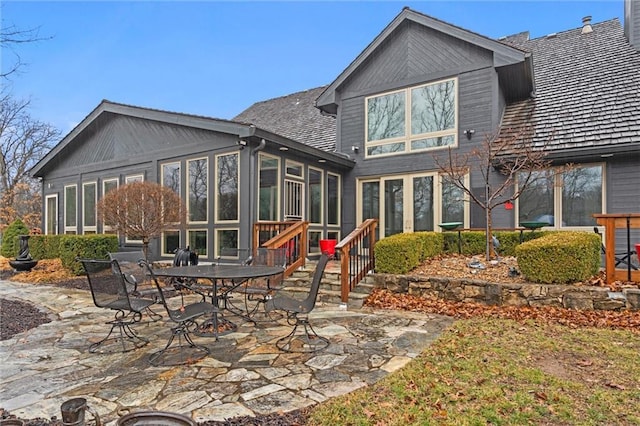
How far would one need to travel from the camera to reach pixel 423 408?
2650mm

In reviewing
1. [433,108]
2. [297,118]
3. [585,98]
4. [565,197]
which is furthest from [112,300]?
[297,118]

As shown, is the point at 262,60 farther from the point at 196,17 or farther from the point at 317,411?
the point at 317,411

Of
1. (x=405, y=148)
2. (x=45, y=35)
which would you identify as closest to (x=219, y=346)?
(x=45, y=35)

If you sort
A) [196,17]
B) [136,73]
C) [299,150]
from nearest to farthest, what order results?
→ [299,150]
[196,17]
[136,73]

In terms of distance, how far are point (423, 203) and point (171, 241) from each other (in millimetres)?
6413


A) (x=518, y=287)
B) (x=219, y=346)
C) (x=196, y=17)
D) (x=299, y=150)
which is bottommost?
(x=219, y=346)

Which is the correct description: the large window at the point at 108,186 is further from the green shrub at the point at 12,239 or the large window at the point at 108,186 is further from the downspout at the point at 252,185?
the downspout at the point at 252,185

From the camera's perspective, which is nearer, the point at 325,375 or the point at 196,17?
the point at 325,375

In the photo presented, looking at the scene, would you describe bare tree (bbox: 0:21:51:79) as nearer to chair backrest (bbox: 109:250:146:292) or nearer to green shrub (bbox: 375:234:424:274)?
chair backrest (bbox: 109:250:146:292)

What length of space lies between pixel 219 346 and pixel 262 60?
602 inches

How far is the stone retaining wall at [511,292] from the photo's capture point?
197 inches

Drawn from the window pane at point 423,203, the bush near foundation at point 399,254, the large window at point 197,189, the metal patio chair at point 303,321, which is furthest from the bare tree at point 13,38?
the window pane at point 423,203

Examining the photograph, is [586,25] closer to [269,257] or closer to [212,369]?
[269,257]

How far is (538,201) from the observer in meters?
8.16
